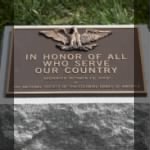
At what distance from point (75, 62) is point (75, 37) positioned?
293 millimetres

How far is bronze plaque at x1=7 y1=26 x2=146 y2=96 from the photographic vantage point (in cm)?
430

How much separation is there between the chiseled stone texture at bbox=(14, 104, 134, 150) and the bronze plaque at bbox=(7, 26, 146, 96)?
0.41 ft

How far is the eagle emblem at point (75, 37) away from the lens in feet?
15.1

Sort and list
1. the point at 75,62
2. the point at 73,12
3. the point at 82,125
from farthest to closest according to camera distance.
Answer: the point at 73,12, the point at 75,62, the point at 82,125

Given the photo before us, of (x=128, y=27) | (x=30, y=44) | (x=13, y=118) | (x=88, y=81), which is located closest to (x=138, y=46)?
(x=128, y=27)

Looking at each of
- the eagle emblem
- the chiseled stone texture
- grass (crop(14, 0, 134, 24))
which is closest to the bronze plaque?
the eagle emblem

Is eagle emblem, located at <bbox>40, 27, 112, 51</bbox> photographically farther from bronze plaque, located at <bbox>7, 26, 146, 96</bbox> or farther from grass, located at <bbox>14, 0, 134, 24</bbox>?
grass, located at <bbox>14, 0, 134, 24</bbox>

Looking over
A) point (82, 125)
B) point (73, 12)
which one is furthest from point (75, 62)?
point (73, 12)

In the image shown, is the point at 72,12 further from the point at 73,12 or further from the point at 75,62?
the point at 75,62

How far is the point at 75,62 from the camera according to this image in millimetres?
4484

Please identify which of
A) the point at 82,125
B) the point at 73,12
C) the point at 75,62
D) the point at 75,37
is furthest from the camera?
the point at 73,12

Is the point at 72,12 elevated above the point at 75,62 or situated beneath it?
elevated above

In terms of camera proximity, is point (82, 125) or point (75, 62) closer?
point (82, 125)

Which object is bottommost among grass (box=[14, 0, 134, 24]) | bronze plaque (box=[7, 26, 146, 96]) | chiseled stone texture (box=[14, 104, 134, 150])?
chiseled stone texture (box=[14, 104, 134, 150])
